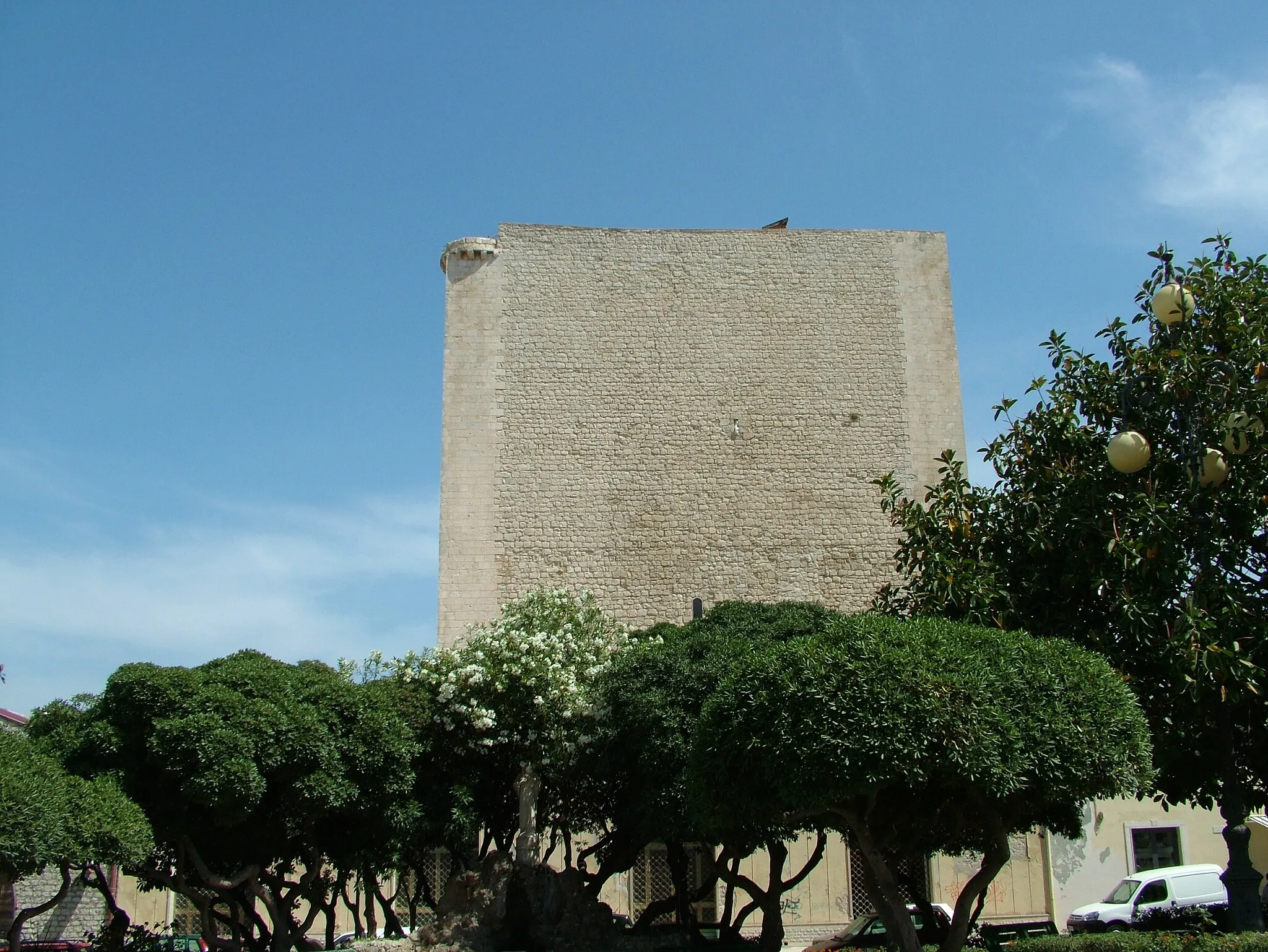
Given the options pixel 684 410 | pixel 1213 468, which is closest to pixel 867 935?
pixel 1213 468

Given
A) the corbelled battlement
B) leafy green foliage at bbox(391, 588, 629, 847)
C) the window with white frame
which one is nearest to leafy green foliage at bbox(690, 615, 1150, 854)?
leafy green foliage at bbox(391, 588, 629, 847)

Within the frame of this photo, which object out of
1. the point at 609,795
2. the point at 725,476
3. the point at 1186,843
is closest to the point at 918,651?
the point at 609,795

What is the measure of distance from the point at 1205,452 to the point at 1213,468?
6.4 inches

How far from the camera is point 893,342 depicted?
907 inches

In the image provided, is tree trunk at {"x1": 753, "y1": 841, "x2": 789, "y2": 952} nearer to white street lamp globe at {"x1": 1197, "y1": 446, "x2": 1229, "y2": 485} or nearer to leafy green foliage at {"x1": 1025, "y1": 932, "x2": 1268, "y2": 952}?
leafy green foliage at {"x1": 1025, "y1": 932, "x2": 1268, "y2": 952}

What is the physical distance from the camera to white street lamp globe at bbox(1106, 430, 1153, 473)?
9.93 metres

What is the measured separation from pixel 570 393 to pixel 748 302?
4008 millimetres

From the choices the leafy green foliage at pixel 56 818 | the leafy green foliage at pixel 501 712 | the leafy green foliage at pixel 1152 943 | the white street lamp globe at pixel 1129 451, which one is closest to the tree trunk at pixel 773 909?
the leafy green foliage at pixel 501 712

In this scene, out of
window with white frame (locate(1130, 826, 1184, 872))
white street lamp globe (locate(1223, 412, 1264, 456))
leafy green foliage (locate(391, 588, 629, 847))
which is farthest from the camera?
window with white frame (locate(1130, 826, 1184, 872))

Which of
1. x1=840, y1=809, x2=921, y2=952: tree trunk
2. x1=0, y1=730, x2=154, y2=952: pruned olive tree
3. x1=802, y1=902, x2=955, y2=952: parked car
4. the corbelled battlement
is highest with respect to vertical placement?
the corbelled battlement

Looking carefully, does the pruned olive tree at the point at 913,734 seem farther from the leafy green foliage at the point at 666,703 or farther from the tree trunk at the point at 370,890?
the tree trunk at the point at 370,890

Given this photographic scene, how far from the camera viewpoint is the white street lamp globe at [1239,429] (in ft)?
36.0

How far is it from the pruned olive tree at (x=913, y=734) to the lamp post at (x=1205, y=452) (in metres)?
1.00

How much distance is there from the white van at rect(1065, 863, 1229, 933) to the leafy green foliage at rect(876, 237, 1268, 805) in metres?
5.74
